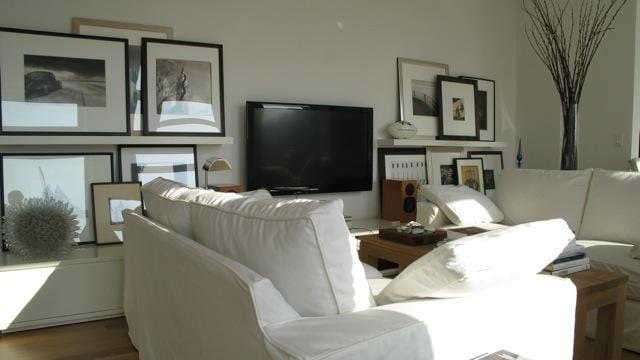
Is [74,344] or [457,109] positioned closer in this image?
[74,344]

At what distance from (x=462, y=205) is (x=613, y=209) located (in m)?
0.96

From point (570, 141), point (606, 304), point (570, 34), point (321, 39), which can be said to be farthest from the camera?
point (570, 34)

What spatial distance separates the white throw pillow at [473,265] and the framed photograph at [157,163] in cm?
242

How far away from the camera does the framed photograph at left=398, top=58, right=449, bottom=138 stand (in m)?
4.63

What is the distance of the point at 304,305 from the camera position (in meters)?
1.24

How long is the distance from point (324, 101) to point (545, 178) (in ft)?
6.10

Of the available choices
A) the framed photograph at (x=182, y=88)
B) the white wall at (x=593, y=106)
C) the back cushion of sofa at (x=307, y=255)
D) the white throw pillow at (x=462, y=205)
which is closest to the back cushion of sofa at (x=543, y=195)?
the white throw pillow at (x=462, y=205)

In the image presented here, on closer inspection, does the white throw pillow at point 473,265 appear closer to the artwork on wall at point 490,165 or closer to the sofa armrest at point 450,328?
the sofa armrest at point 450,328

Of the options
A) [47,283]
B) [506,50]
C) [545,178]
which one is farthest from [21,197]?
[506,50]

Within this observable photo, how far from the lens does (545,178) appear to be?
3666 mm

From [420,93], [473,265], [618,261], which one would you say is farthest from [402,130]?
[473,265]

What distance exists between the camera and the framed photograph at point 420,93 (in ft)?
15.2

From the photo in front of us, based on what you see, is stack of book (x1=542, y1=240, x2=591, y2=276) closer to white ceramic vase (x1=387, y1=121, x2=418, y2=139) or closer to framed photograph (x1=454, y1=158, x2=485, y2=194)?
white ceramic vase (x1=387, y1=121, x2=418, y2=139)

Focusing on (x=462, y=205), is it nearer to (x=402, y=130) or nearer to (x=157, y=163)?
(x=402, y=130)
